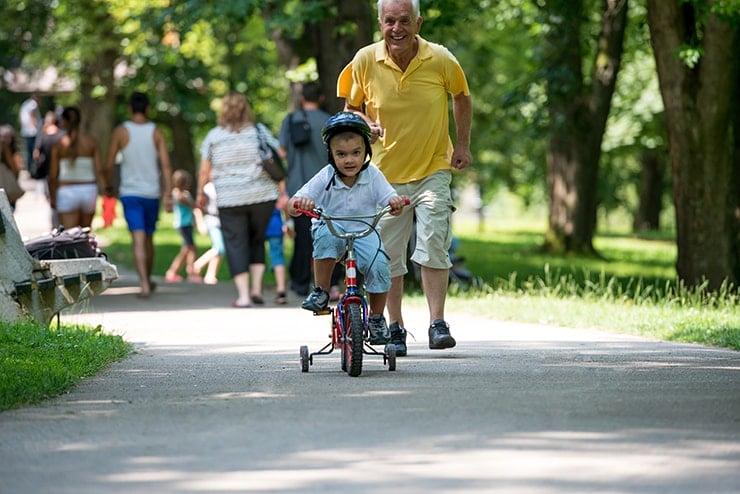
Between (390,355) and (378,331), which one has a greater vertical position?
(378,331)

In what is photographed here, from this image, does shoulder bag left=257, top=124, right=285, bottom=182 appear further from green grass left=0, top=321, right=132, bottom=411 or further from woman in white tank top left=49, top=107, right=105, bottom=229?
green grass left=0, top=321, right=132, bottom=411

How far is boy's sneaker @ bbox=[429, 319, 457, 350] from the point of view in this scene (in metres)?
9.88

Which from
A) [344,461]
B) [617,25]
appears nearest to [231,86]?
[617,25]

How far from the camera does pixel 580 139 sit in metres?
29.3

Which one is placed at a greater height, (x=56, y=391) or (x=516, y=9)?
(x=516, y=9)

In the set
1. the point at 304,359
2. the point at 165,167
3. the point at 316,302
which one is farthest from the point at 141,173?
the point at 316,302

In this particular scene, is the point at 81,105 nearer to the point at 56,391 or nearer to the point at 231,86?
the point at 231,86

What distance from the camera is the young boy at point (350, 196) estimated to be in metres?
9.05

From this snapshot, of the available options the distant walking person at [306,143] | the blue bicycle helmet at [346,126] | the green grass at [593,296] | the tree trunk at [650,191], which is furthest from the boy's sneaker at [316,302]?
the tree trunk at [650,191]

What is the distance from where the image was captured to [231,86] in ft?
134

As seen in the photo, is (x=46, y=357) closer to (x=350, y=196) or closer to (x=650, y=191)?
(x=350, y=196)

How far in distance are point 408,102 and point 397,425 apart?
3604 mm

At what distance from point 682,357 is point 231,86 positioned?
3170cm

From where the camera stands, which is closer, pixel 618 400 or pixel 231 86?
pixel 618 400
